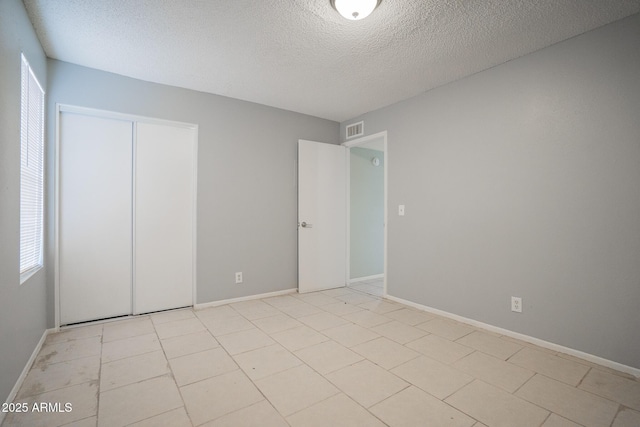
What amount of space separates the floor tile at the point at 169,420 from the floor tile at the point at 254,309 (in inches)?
58.0

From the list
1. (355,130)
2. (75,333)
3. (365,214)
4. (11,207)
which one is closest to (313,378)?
(11,207)

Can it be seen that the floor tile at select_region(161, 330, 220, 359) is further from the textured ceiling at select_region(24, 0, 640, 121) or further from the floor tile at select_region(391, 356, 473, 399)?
the textured ceiling at select_region(24, 0, 640, 121)

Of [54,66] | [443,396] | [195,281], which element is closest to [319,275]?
[195,281]

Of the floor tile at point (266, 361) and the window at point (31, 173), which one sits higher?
the window at point (31, 173)

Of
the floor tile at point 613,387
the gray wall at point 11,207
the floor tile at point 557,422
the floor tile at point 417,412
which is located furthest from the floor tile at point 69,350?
the floor tile at point 613,387

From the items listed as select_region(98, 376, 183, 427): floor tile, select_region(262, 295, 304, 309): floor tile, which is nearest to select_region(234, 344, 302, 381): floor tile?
select_region(98, 376, 183, 427): floor tile

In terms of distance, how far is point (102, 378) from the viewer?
1.96 metres

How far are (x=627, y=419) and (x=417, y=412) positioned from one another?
1113mm

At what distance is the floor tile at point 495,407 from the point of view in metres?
1.56

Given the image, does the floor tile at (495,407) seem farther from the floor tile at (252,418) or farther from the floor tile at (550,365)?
the floor tile at (252,418)

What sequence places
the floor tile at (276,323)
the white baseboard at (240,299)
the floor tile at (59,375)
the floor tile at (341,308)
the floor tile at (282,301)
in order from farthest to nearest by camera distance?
the floor tile at (282,301), the white baseboard at (240,299), the floor tile at (341,308), the floor tile at (276,323), the floor tile at (59,375)

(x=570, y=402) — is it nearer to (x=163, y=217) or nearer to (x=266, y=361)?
(x=266, y=361)

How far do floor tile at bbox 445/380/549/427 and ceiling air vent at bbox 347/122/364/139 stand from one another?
3.29m

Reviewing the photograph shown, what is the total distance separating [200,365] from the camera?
7.00 feet
